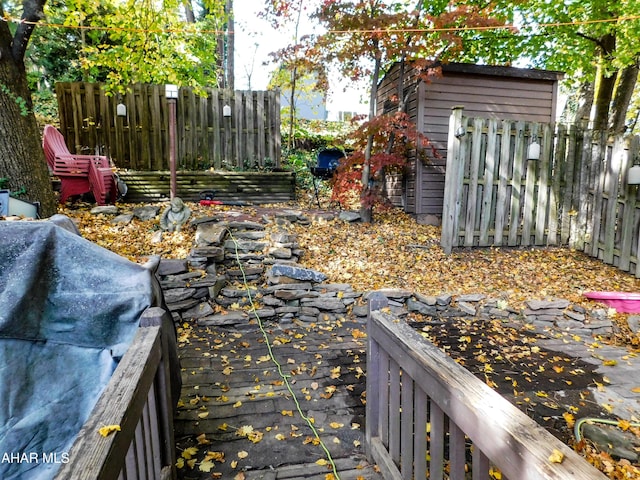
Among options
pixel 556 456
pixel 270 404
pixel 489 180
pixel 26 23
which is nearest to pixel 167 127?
pixel 26 23

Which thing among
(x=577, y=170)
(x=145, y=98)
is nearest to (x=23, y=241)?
(x=577, y=170)

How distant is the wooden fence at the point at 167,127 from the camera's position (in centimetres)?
788

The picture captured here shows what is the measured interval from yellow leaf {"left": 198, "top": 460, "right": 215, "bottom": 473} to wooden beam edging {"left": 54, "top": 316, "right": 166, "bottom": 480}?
738mm

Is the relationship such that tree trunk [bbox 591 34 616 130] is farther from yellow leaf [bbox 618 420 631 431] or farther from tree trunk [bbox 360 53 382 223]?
yellow leaf [bbox 618 420 631 431]

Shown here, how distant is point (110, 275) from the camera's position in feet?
6.57

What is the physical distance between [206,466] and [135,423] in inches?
39.3

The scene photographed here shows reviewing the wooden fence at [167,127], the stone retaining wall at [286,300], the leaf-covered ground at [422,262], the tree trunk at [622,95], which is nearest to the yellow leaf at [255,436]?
the stone retaining wall at [286,300]

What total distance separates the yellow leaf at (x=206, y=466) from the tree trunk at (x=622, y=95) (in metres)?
11.4

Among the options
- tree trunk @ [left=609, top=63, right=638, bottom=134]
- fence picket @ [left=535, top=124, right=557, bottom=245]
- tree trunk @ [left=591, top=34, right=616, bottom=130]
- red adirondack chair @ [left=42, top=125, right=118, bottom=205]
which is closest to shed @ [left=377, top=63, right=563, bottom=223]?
fence picket @ [left=535, top=124, right=557, bottom=245]

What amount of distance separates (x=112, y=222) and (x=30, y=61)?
453 inches

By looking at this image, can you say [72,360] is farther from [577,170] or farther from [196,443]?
[577,170]

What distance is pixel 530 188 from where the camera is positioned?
5848 mm

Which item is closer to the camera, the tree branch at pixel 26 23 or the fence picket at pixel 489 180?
the tree branch at pixel 26 23

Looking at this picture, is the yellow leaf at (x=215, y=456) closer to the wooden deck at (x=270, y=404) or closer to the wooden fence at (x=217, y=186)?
the wooden deck at (x=270, y=404)
